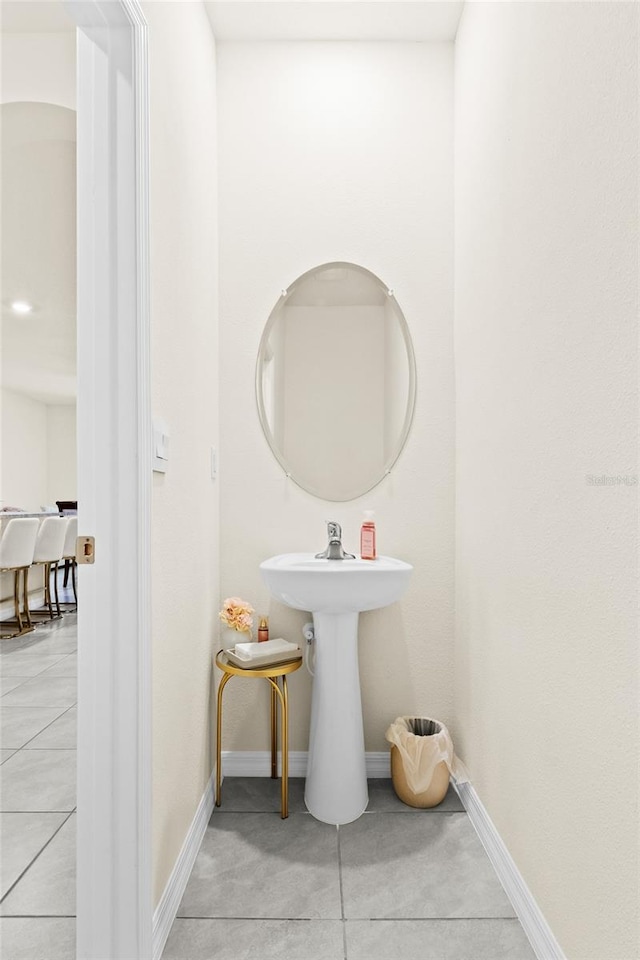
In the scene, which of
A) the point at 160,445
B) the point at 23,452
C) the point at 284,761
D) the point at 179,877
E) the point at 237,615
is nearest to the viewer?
the point at 160,445

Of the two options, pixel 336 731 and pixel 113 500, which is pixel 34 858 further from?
pixel 113 500

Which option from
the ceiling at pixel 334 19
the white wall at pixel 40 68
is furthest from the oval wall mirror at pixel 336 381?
the white wall at pixel 40 68

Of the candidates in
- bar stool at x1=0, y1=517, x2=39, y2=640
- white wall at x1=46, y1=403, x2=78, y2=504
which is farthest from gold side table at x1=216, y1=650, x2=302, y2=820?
white wall at x1=46, y1=403, x2=78, y2=504

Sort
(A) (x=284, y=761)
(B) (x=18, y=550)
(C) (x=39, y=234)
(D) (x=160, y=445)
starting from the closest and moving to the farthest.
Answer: (D) (x=160, y=445)
(A) (x=284, y=761)
(C) (x=39, y=234)
(B) (x=18, y=550)

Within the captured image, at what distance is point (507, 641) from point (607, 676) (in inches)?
20.8

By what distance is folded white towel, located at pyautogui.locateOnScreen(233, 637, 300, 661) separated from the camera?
181cm

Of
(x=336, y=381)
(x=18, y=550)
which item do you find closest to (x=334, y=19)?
(x=336, y=381)

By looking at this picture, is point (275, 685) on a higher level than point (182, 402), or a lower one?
lower

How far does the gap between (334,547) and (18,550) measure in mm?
3138

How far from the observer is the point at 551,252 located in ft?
4.04

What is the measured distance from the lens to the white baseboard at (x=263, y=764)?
2.07 metres

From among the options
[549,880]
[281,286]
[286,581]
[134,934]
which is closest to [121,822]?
[134,934]

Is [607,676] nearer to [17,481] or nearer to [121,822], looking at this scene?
[121,822]

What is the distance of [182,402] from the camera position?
1.57m
